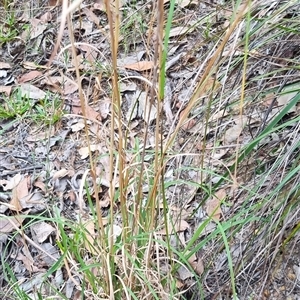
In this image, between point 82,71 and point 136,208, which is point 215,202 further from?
point 82,71

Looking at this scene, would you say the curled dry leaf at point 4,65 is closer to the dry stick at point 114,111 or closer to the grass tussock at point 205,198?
the grass tussock at point 205,198

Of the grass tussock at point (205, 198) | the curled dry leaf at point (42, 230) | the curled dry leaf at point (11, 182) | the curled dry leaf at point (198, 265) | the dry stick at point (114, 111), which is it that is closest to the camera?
the dry stick at point (114, 111)

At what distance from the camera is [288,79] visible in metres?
1.59

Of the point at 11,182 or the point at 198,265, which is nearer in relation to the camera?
the point at 198,265

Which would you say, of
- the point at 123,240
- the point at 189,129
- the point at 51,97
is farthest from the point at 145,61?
the point at 123,240

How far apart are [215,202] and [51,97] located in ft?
3.61

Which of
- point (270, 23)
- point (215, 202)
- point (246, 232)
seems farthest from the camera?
point (215, 202)

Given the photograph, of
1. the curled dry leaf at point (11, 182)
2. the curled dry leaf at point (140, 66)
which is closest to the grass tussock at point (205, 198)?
the curled dry leaf at point (11, 182)

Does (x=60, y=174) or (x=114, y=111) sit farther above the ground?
(x=114, y=111)

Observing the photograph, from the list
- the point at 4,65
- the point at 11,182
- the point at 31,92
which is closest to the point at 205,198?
the point at 11,182

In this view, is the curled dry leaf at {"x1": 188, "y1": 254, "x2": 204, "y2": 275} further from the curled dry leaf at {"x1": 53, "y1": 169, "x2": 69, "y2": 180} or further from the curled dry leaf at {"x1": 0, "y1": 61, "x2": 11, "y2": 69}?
the curled dry leaf at {"x1": 0, "y1": 61, "x2": 11, "y2": 69}

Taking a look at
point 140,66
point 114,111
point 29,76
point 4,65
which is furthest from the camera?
point 4,65

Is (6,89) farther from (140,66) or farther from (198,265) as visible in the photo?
(198,265)

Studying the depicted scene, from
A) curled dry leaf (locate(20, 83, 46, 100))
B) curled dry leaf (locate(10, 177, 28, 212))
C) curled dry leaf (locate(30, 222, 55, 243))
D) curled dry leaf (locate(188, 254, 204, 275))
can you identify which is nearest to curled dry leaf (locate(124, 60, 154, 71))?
curled dry leaf (locate(20, 83, 46, 100))
